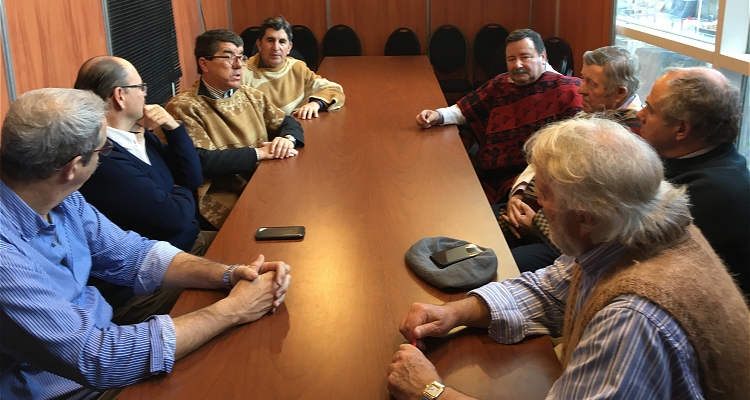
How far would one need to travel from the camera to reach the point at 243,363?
1.39m

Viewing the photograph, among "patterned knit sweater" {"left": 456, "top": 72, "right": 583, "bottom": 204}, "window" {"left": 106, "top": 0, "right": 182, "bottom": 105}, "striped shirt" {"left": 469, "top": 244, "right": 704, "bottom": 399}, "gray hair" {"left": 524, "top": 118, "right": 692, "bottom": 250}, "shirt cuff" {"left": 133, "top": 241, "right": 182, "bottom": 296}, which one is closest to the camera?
"striped shirt" {"left": 469, "top": 244, "right": 704, "bottom": 399}

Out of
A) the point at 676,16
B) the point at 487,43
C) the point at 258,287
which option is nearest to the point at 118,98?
the point at 258,287

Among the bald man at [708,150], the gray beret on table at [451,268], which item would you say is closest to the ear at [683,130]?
the bald man at [708,150]

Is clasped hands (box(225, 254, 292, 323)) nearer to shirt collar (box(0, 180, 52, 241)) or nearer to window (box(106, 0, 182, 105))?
shirt collar (box(0, 180, 52, 241))

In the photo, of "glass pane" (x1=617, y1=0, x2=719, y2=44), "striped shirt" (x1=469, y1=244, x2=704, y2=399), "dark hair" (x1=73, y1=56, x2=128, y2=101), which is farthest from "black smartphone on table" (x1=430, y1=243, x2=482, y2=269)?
"glass pane" (x1=617, y1=0, x2=719, y2=44)

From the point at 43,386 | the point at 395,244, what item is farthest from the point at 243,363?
the point at 395,244

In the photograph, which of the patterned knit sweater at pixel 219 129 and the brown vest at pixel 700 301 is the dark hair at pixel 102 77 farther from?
the brown vest at pixel 700 301

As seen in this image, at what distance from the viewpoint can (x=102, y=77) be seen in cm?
230

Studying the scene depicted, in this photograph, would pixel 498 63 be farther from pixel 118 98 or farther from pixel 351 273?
pixel 351 273

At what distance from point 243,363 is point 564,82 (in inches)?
92.3

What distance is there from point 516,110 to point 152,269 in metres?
2.05

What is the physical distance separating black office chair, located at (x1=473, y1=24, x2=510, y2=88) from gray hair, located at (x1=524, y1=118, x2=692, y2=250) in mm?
5522

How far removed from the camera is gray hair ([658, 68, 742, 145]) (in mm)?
1963

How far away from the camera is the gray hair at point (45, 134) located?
4.79 feet
